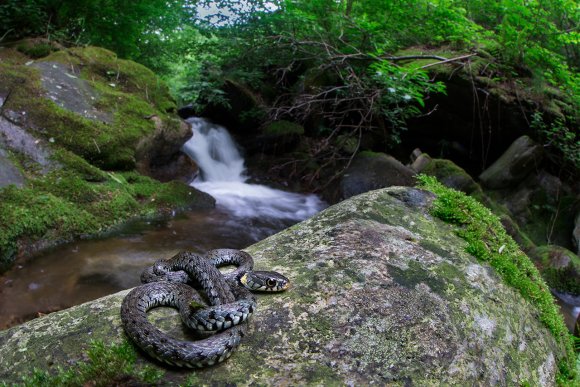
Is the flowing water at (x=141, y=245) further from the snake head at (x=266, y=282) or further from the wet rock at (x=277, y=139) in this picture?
the snake head at (x=266, y=282)

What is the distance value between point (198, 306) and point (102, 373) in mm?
635

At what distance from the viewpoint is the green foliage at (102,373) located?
2.24 metres

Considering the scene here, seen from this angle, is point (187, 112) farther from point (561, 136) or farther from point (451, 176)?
point (561, 136)

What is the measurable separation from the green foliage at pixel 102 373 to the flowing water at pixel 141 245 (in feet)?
12.0

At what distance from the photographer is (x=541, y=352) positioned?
3383 millimetres

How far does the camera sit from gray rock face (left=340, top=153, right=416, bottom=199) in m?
12.3

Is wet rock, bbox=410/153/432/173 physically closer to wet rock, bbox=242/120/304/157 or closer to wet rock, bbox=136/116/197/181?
wet rock, bbox=242/120/304/157

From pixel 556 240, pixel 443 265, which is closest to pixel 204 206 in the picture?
pixel 443 265

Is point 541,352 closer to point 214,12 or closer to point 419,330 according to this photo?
point 419,330

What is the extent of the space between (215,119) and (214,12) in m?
4.86

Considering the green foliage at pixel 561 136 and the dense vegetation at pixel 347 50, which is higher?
the dense vegetation at pixel 347 50

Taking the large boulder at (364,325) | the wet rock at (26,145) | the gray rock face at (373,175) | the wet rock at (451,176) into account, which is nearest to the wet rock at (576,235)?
the wet rock at (451,176)

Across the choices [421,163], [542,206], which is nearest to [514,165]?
[542,206]

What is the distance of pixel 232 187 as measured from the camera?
44.3 ft
